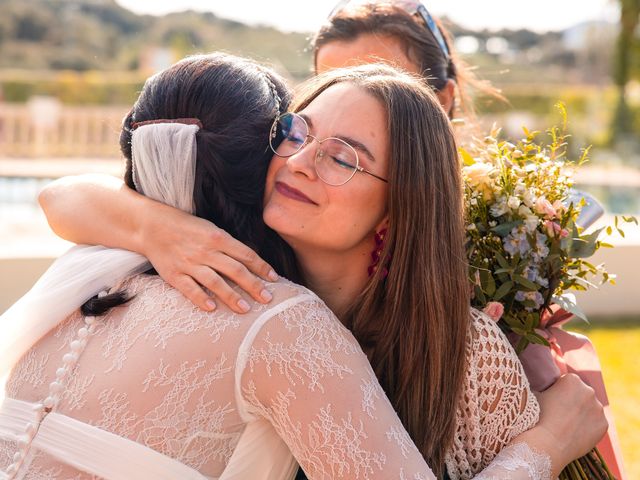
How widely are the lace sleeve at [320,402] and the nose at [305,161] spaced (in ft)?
1.54

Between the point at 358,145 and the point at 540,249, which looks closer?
the point at 358,145

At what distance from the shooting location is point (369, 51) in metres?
3.48

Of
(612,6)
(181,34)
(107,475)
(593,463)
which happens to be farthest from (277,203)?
(181,34)

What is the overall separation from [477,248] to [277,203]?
0.71 meters

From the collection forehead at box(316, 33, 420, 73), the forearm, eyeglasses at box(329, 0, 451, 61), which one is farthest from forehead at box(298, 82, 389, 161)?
eyeglasses at box(329, 0, 451, 61)

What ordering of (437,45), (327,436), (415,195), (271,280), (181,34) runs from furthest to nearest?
(181,34)
(437,45)
(415,195)
(271,280)
(327,436)

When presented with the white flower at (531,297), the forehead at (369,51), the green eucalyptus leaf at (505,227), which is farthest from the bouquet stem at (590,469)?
the forehead at (369,51)

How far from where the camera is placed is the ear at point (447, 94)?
3.52m

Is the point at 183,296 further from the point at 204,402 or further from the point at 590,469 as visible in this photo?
the point at 590,469

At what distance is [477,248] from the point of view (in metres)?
2.52

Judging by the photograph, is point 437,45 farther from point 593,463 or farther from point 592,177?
point 592,177

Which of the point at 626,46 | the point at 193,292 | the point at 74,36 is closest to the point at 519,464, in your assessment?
the point at 193,292

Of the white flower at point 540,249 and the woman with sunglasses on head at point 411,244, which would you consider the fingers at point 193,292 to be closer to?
the woman with sunglasses on head at point 411,244

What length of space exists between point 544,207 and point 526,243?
0.42 ft
